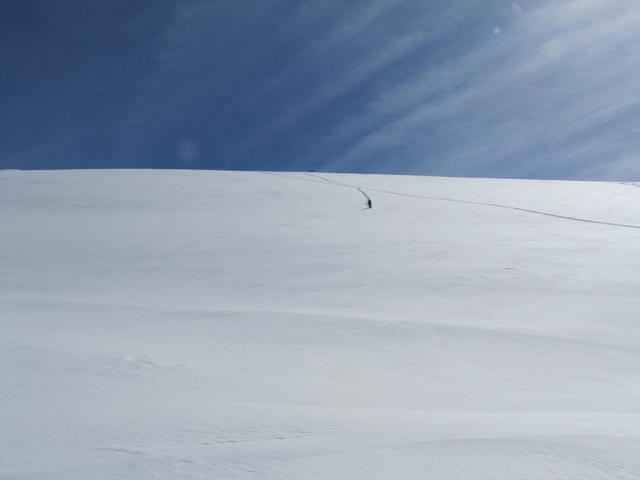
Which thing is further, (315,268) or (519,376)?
(315,268)

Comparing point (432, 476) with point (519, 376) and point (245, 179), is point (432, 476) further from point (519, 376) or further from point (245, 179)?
point (245, 179)

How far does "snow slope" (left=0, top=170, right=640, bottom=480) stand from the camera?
1.70 meters

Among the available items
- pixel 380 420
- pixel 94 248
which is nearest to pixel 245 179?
pixel 94 248

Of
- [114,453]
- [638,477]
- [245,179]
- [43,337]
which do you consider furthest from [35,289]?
[245,179]

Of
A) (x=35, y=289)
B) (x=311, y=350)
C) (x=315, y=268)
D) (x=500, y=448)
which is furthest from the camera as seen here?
(x=315, y=268)

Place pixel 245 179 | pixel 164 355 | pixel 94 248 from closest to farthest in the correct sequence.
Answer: pixel 164 355, pixel 94 248, pixel 245 179

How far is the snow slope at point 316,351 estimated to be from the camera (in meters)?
1.70

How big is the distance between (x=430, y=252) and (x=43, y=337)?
189 inches

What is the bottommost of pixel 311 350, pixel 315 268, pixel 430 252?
Result: pixel 311 350

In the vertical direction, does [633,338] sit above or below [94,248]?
below

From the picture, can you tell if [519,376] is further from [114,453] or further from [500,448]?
[114,453]

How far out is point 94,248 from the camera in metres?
6.88

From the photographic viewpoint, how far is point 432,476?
1583 mm

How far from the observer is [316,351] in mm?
3227
